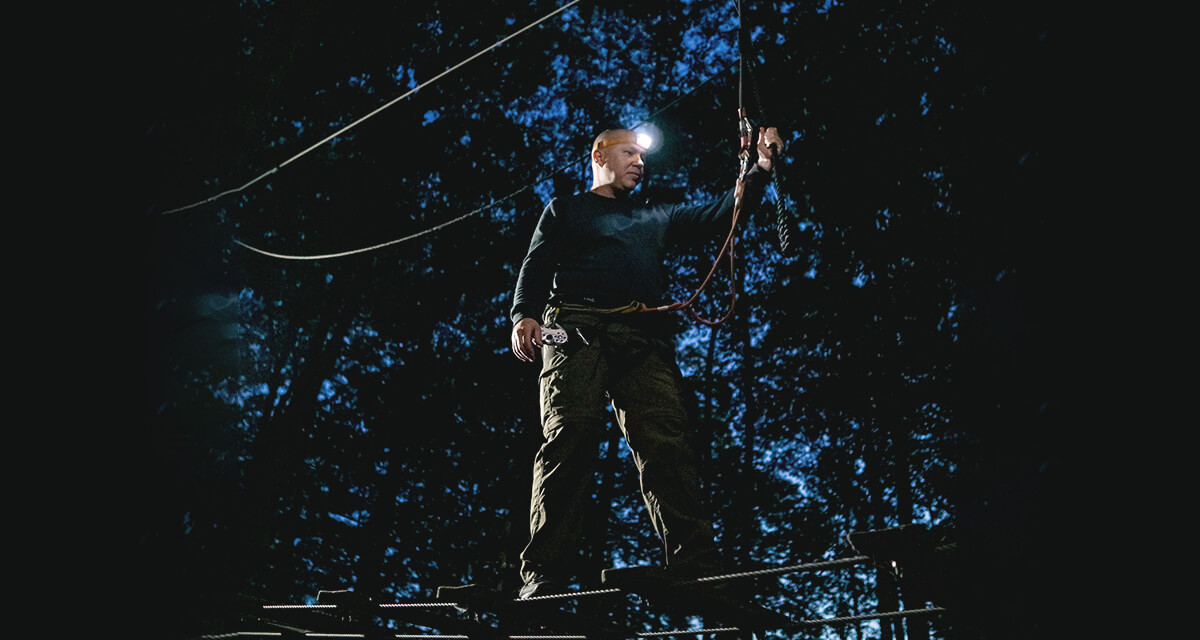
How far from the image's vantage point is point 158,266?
103cm

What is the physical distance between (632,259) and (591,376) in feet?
2.64

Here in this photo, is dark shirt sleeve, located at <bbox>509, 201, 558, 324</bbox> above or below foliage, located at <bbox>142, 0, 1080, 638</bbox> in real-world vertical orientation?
below

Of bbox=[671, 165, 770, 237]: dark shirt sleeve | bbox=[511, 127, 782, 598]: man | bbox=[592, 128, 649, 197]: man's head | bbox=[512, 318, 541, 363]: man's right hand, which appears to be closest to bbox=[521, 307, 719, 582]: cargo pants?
bbox=[511, 127, 782, 598]: man

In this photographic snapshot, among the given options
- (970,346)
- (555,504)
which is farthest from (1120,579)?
(555,504)

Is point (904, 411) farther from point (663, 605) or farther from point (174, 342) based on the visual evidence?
point (174, 342)

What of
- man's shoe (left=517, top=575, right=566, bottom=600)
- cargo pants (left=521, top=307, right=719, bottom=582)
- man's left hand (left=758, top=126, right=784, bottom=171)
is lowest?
man's shoe (left=517, top=575, right=566, bottom=600)

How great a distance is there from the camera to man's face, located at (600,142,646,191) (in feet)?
16.1

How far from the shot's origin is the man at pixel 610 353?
3998mm

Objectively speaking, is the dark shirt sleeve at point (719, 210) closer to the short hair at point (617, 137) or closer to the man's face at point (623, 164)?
the man's face at point (623, 164)

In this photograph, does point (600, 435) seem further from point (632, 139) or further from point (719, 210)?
point (632, 139)

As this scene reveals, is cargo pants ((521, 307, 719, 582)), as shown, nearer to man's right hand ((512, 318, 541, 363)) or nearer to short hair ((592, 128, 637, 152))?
man's right hand ((512, 318, 541, 363))

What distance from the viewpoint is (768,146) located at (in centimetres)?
446

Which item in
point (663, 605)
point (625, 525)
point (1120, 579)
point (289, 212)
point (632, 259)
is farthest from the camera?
point (625, 525)

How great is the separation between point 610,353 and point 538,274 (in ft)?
2.23
